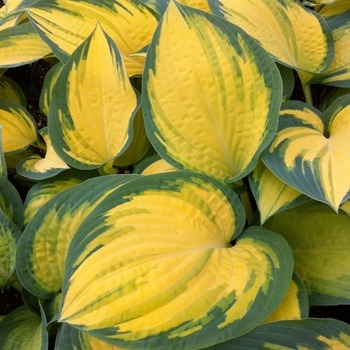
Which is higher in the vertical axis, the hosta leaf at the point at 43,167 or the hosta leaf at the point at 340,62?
the hosta leaf at the point at 340,62

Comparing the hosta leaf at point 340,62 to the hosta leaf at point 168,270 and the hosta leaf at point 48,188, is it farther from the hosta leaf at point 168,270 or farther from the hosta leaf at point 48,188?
the hosta leaf at point 48,188

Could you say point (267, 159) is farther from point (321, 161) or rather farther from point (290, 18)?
point (290, 18)

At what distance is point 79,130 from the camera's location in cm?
76

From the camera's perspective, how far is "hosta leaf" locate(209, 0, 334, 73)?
0.79 m

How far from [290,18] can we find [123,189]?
19.2 inches

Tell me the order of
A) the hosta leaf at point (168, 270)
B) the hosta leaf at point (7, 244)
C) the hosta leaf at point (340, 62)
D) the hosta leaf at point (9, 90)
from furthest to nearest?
the hosta leaf at point (9, 90), the hosta leaf at point (340, 62), the hosta leaf at point (7, 244), the hosta leaf at point (168, 270)

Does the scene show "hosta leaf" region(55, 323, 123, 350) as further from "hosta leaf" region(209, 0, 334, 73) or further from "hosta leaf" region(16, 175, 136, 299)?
"hosta leaf" region(209, 0, 334, 73)

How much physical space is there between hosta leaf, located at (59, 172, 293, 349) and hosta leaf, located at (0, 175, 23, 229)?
0.29 meters

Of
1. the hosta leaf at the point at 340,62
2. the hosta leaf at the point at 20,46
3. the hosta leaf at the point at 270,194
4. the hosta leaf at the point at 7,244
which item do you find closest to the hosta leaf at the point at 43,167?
the hosta leaf at the point at 7,244

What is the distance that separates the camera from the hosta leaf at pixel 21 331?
2.28ft

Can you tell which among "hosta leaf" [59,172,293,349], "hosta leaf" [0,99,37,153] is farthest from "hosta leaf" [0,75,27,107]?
"hosta leaf" [59,172,293,349]

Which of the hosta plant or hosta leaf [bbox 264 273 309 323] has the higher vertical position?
the hosta plant

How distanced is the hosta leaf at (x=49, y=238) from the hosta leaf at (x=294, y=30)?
42 centimetres

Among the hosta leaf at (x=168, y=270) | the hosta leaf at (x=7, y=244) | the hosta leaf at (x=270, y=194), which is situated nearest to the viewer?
the hosta leaf at (x=168, y=270)
